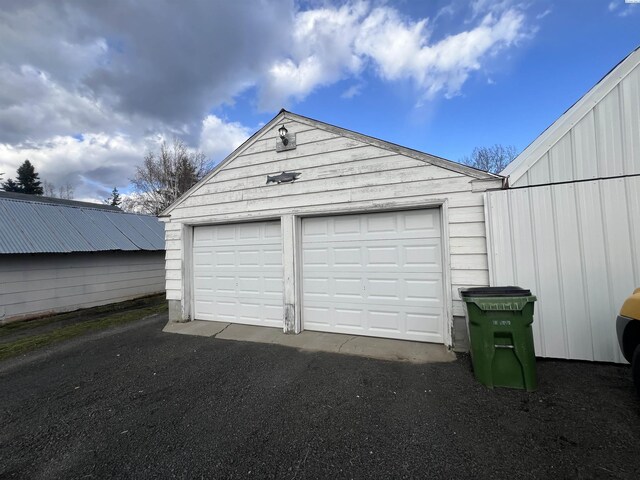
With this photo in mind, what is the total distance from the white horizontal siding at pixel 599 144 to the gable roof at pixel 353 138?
26.6 inches

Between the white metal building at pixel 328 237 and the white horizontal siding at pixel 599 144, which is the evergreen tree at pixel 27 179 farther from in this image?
the white horizontal siding at pixel 599 144

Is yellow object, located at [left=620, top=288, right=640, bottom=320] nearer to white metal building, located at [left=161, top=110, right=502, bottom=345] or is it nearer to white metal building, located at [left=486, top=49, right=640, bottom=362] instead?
→ white metal building, located at [left=486, top=49, right=640, bottom=362]

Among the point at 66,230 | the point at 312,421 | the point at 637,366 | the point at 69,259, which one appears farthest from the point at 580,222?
the point at 66,230

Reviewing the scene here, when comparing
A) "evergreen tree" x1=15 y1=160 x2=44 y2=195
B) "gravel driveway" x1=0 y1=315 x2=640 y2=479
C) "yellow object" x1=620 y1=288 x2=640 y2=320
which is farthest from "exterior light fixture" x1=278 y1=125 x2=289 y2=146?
"evergreen tree" x1=15 y1=160 x2=44 y2=195

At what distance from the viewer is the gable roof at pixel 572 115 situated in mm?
4058

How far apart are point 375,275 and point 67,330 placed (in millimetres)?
7390

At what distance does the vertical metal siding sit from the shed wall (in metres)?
0.36

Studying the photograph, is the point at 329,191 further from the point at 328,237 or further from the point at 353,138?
the point at 353,138

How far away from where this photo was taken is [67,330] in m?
7.03

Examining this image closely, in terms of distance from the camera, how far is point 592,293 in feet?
13.2

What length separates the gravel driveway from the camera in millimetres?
2365

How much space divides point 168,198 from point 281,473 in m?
27.0

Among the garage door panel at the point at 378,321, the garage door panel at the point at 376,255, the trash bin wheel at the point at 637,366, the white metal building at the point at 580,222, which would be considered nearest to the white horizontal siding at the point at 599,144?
the white metal building at the point at 580,222

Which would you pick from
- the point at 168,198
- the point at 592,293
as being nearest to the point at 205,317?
the point at 592,293
